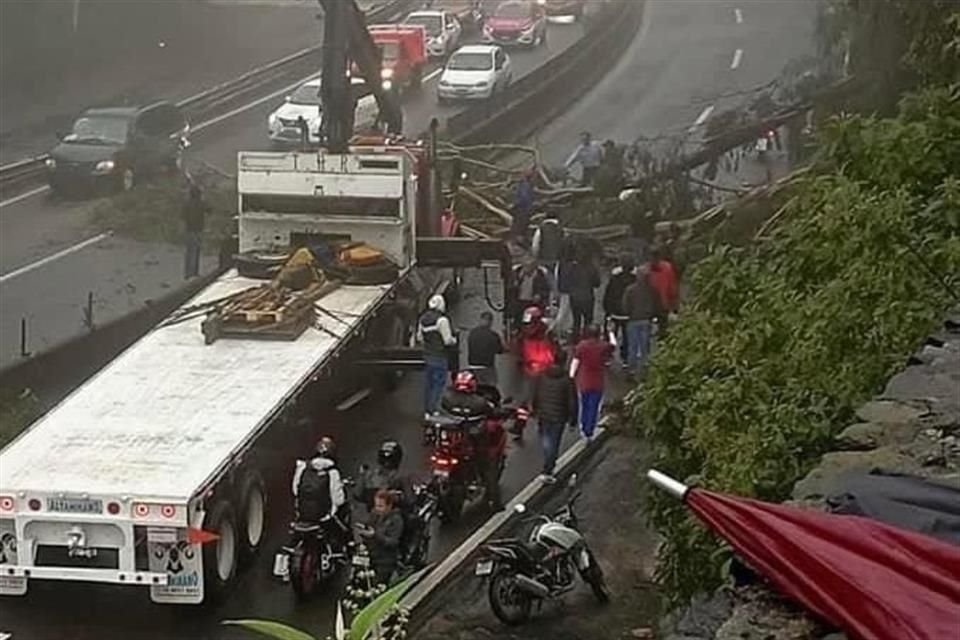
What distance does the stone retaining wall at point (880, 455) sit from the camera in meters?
6.29

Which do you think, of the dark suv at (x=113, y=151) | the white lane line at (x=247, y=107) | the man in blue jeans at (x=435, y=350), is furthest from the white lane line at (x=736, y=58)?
the man in blue jeans at (x=435, y=350)

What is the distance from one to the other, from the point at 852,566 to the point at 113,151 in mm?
29609

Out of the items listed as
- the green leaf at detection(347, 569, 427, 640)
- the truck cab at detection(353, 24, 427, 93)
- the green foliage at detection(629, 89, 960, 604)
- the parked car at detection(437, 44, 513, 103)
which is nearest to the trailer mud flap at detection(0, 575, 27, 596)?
the green foliage at detection(629, 89, 960, 604)

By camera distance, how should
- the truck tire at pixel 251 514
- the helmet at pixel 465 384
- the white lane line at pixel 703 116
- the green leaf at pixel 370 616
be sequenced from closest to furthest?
the green leaf at pixel 370 616, the truck tire at pixel 251 514, the helmet at pixel 465 384, the white lane line at pixel 703 116

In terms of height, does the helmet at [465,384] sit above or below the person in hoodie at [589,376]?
above

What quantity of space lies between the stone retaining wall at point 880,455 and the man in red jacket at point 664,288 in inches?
399

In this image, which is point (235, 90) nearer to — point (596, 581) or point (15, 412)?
point (15, 412)

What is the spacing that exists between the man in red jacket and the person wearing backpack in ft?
22.9

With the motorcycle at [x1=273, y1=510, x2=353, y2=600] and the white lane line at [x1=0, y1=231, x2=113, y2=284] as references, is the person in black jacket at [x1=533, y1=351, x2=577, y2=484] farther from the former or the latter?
the white lane line at [x1=0, y1=231, x2=113, y2=284]

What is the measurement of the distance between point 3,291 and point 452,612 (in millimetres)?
14849

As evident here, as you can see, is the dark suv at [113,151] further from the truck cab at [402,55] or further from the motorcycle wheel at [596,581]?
the motorcycle wheel at [596,581]

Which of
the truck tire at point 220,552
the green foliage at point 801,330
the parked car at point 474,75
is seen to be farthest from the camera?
the parked car at point 474,75

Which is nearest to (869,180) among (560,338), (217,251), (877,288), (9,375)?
(877,288)

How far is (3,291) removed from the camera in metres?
26.9
